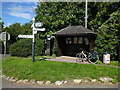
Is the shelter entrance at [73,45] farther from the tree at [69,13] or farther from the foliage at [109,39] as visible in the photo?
the tree at [69,13]

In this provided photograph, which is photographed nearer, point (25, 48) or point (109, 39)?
point (109, 39)

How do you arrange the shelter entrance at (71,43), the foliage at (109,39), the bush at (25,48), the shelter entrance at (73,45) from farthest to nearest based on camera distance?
the bush at (25,48)
the shelter entrance at (73,45)
the shelter entrance at (71,43)
the foliage at (109,39)

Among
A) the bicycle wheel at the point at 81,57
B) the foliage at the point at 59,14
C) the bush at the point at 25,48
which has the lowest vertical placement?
the bicycle wheel at the point at 81,57

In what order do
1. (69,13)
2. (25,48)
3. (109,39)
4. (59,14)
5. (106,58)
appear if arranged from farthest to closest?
1. (59,14)
2. (69,13)
3. (25,48)
4. (109,39)
5. (106,58)

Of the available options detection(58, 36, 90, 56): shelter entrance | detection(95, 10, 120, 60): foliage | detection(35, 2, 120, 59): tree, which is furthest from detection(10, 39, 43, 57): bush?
detection(95, 10, 120, 60): foliage

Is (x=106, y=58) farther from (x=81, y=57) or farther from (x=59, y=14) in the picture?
(x=59, y=14)

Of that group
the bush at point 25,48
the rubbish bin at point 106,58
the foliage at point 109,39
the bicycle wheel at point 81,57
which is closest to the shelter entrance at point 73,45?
the bush at point 25,48

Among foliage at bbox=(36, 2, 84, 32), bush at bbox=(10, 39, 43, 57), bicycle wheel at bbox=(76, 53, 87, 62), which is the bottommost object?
bicycle wheel at bbox=(76, 53, 87, 62)

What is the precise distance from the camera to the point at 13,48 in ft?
43.8

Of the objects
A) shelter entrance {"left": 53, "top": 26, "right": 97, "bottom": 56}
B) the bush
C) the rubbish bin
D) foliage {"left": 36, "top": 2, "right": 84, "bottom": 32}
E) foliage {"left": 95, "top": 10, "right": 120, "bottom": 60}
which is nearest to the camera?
the rubbish bin

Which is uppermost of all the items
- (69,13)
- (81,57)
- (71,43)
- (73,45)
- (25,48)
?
(69,13)

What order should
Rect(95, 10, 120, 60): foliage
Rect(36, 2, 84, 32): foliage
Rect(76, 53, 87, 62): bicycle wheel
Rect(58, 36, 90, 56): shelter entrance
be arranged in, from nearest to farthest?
Rect(95, 10, 120, 60): foliage → Rect(76, 53, 87, 62): bicycle wheel → Rect(58, 36, 90, 56): shelter entrance → Rect(36, 2, 84, 32): foliage

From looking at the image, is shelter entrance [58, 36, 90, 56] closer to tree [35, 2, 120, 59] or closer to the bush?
the bush

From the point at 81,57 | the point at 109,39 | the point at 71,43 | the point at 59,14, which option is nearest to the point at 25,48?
the point at 71,43
